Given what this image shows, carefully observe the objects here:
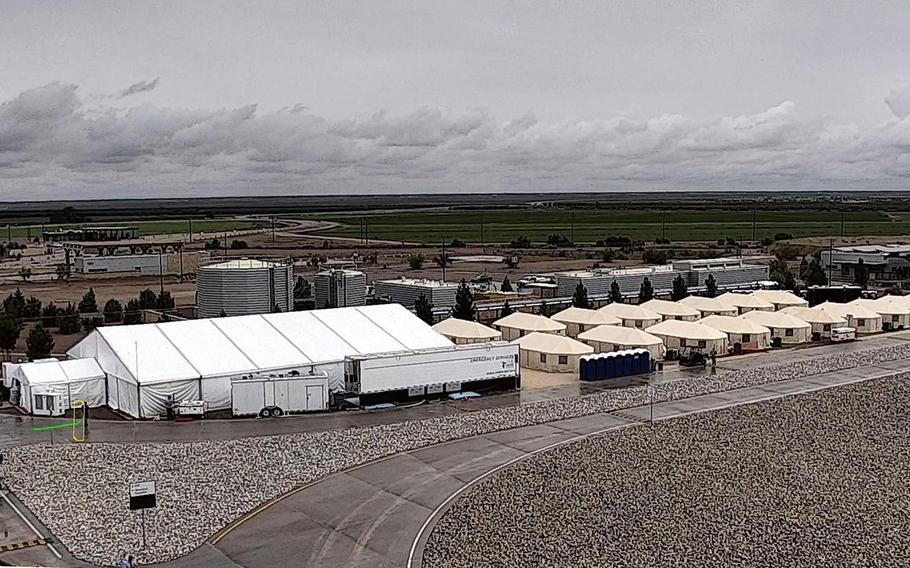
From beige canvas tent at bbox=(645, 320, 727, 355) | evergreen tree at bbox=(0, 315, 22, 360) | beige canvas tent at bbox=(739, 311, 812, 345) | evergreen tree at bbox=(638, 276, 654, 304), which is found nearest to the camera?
evergreen tree at bbox=(0, 315, 22, 360)

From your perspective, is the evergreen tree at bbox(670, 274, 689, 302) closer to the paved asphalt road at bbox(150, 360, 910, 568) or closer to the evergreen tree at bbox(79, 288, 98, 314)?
the paved asphalt road at bbox(150, 360, 910, 568)

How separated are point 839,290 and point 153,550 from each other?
59780 mm

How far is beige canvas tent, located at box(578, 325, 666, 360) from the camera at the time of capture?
46.0 metres

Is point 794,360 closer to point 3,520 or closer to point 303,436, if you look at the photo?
point 303,436

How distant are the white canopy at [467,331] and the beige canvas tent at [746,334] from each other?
11950 mm

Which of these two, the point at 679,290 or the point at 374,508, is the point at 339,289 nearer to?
the point at 679,290

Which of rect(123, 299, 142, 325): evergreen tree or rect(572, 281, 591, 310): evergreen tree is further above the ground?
rect(572, 281, 591, 310): evergreen tree

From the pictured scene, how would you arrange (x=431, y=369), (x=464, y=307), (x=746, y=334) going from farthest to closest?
1. (x=464, y=307)
2. (x=746, y=334)
3. (x=431, y=369)

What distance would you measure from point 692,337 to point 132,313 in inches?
1433

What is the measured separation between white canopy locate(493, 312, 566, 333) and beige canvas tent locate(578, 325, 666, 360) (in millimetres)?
2512

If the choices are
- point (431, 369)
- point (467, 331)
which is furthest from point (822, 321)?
point (431, 369)

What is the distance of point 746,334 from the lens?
50.9 metres

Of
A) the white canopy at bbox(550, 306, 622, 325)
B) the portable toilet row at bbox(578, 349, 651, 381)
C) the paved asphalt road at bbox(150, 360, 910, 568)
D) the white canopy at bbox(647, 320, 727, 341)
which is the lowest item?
the paved asphalt road at bbox(150, 360, 910, 568)

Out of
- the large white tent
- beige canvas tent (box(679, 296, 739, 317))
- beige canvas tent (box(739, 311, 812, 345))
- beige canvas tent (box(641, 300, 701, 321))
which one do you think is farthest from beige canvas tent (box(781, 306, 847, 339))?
the large white tent
